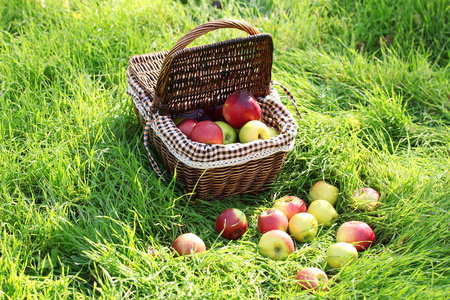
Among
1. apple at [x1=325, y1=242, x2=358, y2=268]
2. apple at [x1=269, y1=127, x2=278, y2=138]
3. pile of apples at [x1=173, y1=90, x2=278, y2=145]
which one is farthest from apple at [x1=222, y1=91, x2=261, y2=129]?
apple at [x1=325, y1=242, x2=358, y2=268]

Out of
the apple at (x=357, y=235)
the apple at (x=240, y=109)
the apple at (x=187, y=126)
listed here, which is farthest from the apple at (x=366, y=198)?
the apple at (x=187, y=126)

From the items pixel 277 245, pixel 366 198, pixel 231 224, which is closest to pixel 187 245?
pixel 231 224

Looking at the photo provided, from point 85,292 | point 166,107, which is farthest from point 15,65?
point 85,292

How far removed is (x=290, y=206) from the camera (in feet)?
7.42

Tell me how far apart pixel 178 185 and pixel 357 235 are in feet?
3.25

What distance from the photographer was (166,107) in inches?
92.0

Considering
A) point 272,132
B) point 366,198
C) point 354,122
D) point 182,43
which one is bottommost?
point 366,198

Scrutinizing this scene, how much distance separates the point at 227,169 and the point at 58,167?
2.83 ft

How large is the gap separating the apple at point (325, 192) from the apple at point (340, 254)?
0.40m

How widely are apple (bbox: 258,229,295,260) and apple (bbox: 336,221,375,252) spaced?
279 mm

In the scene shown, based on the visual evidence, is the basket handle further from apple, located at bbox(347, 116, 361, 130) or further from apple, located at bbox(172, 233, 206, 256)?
apple, located at bbox(347, 116, 361, 130)

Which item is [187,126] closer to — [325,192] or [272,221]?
[272,221]

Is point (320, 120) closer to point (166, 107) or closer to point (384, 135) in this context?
point (384, 135)

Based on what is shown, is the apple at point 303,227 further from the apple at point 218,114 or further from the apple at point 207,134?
the apple at point 218,114
